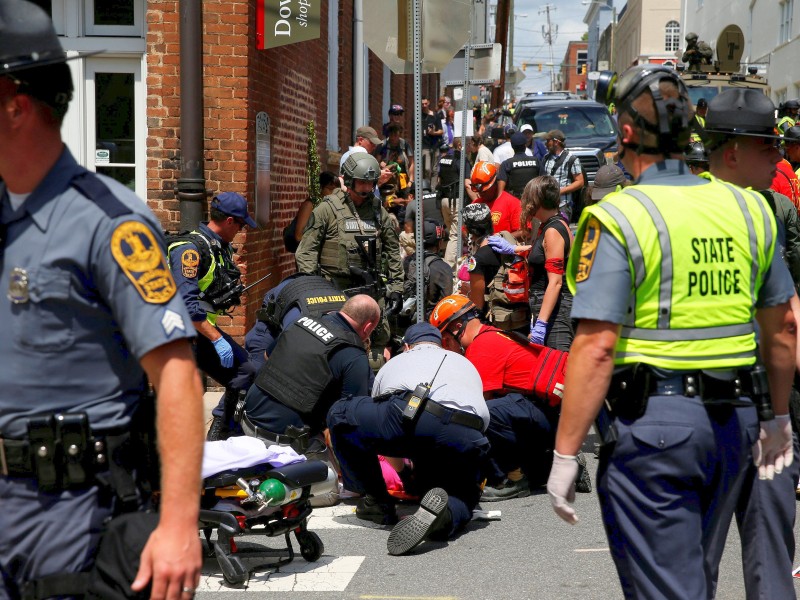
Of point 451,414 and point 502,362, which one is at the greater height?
point 502,362

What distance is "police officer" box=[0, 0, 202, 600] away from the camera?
2428 millimetres

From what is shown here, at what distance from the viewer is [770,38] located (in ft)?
119

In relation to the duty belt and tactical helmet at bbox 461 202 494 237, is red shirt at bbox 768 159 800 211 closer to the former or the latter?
tactical helmet at bbox 461 202 494 237

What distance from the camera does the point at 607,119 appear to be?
72.9ft

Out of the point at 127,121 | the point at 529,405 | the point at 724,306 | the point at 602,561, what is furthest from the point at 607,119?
the point at 724,306

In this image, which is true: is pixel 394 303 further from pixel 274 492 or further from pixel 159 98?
→ pixel 274 492

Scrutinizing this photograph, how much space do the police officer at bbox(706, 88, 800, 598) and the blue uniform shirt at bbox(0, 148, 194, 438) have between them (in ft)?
6.55

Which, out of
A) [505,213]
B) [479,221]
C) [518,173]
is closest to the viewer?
[479,221]

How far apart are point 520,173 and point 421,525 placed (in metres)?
8.22

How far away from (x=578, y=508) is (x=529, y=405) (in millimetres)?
708

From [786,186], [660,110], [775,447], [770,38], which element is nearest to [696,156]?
[786,186]

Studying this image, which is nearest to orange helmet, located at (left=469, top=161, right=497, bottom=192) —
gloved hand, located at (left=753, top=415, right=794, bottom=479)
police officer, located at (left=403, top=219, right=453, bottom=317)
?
police officer, located at (left=403, top=219, right=453, bottom=317)

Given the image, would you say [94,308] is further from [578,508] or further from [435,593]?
[578,508]

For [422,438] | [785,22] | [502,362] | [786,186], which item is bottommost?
[422,438]
